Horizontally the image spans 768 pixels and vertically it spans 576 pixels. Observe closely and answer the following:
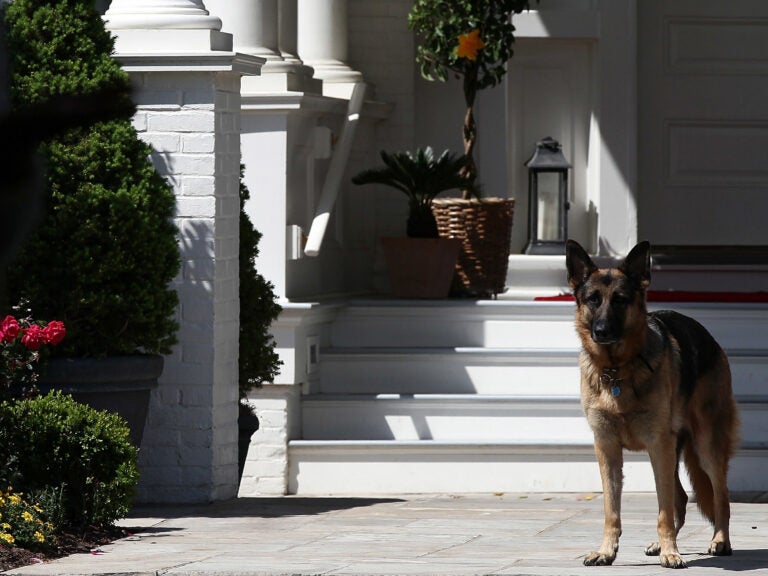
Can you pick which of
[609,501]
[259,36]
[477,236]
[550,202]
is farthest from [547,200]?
[609,501]

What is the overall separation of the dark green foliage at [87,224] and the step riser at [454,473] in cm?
155

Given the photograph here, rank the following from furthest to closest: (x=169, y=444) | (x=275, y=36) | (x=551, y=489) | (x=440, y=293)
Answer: (x=440, y=293)
(x=275, y=36)
(x=551, y=489)
(x=169, y=444)

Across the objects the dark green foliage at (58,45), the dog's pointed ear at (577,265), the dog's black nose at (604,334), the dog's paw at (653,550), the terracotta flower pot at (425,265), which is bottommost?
the dog's paw at (653,550)

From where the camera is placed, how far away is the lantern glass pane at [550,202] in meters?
9.64

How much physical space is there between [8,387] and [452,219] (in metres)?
3.69

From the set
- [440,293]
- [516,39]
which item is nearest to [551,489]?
[440,293]

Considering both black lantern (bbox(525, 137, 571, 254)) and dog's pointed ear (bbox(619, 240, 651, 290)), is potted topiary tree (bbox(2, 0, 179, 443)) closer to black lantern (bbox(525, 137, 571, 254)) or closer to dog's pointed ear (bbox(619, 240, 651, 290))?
dog's pointed ear (bbox(619, 240, 651, 290))

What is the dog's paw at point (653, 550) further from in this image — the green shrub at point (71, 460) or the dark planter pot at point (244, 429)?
the dark planter pot at point (244, 429)

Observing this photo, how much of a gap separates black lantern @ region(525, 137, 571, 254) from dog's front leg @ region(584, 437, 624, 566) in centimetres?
499

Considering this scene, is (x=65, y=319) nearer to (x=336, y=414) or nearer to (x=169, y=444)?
(x=169, y=444)

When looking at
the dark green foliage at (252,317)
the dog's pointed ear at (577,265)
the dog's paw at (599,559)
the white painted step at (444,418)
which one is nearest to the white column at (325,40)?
the dark green foliage at (252,317)

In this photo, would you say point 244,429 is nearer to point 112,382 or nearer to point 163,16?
point 112,382

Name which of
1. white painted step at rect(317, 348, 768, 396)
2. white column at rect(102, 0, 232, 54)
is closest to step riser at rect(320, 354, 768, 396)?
white painted step at rect(317, 348, 768, 396)

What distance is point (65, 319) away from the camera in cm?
593
